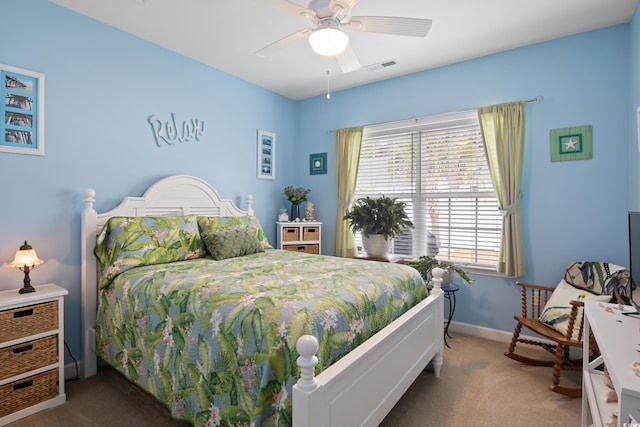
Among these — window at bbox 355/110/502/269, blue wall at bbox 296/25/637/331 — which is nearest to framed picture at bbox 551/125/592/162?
blue wall at bbox 296/25/637/331

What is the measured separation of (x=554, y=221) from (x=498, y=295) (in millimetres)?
844

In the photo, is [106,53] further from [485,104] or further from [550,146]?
[550,146]

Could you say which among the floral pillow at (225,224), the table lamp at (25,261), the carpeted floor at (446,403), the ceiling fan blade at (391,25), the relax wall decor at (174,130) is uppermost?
the ceiling fan blade at (391,25)

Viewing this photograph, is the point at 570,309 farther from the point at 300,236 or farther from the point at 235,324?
the point at 300,236

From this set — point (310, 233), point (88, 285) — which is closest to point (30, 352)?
point (88, 285)

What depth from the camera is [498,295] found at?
3.21 meters

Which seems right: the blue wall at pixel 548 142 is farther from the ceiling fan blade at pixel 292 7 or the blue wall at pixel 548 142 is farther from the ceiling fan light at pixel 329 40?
the ceiling fan blade at pixel 292 7

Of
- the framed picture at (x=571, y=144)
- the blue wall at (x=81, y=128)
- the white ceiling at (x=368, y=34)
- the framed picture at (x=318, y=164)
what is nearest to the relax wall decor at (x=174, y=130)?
the blue wall at (x=81, y=128)

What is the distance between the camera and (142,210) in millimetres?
2871

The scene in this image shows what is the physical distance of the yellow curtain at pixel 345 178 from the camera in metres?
4.05

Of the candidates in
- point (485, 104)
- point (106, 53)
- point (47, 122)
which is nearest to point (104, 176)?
point (47, 122)

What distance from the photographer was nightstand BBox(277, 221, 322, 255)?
3.97 meters

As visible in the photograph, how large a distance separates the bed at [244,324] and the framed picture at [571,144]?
5.35 feet

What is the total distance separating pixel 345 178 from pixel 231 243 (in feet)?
5.88
